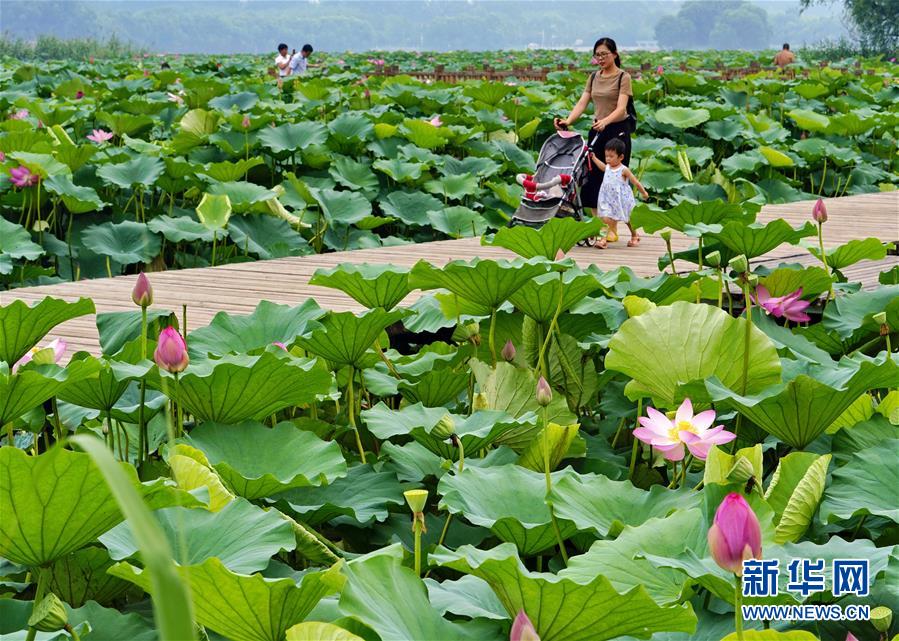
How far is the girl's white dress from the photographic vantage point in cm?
416

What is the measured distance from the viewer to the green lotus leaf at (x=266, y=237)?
14.9 feet

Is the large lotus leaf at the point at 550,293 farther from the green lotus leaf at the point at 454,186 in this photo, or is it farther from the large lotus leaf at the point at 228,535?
the green lotus leaf at the point at 454,186

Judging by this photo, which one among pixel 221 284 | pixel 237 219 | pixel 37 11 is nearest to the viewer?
pixel 221 284

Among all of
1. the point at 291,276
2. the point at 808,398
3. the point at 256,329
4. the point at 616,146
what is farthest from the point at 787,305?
the point at 616,146

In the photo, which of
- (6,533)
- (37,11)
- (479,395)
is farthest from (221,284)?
(37,11)

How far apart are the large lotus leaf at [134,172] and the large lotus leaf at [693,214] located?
2.71 m

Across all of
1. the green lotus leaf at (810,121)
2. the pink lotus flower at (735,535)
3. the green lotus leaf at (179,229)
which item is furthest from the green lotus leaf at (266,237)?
the pink lotus flower at (735,535)

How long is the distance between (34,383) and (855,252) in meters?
1.78

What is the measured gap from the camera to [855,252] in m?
2.49

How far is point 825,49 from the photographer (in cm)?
2470

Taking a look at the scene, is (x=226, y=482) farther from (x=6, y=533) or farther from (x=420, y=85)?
(x=420, y=85)

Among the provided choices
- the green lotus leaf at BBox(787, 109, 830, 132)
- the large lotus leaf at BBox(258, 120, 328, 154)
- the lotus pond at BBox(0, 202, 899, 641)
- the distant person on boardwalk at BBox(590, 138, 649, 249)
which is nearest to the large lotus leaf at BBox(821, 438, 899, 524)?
Answer: the lotus pond at BBox(0, 202, 899, 641)

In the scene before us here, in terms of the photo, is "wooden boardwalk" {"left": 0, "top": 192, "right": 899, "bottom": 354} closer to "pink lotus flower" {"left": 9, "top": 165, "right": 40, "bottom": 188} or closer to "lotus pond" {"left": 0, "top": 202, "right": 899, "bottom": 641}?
"lotus pond" {"left": 0, "top": 202, "right": 899, "bottom": 641}

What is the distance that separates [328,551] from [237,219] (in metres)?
3.42
